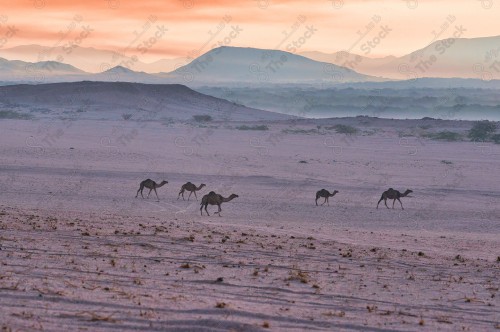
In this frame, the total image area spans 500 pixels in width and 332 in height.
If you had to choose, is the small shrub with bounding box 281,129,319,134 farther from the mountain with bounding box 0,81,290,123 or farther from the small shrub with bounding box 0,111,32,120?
the small shrub with bounding box 0,111,32,120

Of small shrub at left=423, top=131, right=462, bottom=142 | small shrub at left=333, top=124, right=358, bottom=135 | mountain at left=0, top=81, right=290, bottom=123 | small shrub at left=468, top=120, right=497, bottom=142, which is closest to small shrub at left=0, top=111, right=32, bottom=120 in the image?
mountain at left=0, top=81, right=290, bottom=123

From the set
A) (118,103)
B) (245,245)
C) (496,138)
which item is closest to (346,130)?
(496,138)

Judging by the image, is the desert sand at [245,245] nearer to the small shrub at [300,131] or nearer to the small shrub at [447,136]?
the small shrub at [447,136]

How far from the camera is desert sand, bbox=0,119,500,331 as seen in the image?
12.2 m

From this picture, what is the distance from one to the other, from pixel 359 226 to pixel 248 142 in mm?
34342

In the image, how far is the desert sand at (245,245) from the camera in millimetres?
12180

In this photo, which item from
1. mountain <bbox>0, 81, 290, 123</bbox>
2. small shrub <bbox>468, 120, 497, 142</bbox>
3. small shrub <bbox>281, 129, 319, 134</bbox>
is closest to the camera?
small shrub <bbox>468, 120, 497, 142</bbox>

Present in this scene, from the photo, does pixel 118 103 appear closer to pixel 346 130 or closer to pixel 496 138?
pixel 346 130

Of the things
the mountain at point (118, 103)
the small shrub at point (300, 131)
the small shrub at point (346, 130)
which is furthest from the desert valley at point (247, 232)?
→ the mountain at point (118, 103)

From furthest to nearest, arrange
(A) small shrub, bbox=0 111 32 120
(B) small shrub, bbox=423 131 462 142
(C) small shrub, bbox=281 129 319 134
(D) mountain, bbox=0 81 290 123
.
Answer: (D) mountain, bbox=0 81 290 123
(A) small shrub, bbox=0 111 32 120
(C) small shrub, bbox=281 129 319 134
(B) small shrub, bbox=423 131 462 142

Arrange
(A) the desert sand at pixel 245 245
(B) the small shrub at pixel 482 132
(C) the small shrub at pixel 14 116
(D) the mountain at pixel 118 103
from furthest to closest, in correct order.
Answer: (D) the mountain at pixel 118 103 < (C) the small shrub at pixel 14 116 < (B) the small shrub at pixel 482 132 < (A) the desert sand at pixel 245 245

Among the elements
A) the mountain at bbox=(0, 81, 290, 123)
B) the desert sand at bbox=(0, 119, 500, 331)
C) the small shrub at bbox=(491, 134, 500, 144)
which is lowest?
the desert sand at bbox=(0, 119, 500, 331)

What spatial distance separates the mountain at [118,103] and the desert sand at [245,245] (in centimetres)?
4851

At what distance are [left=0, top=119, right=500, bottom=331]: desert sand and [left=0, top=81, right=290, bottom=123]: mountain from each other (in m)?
48.5
